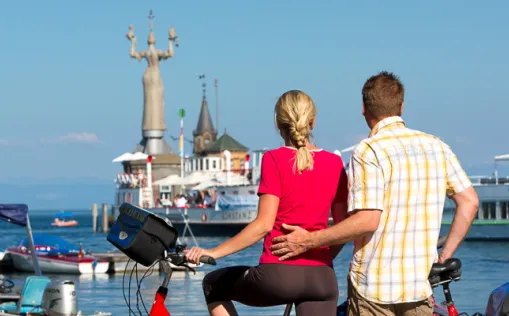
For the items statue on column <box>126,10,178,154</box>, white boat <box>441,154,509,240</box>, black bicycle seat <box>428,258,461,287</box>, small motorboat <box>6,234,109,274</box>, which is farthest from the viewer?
statue on column <box>126,10,178,154</box>

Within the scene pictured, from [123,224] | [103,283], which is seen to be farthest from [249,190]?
[123,224]

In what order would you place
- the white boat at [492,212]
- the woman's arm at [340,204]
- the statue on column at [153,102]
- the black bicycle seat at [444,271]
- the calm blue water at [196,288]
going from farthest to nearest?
the statue on column at [153,102] < the white boat at [492,212] < the calm blue water at [196,288] < the black bicycle seat at [444,271] < the woman's arm at [340,204]

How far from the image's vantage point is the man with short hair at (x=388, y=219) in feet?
16.8

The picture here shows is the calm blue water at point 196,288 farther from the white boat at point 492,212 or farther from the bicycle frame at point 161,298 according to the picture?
the bicycle frame at point 161,298

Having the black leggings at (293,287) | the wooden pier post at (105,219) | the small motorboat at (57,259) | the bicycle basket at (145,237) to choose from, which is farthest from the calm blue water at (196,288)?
the wooden pier post at (105,219)

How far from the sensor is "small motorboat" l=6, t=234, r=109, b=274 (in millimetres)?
35656

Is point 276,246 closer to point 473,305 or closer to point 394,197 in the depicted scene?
point 394,197

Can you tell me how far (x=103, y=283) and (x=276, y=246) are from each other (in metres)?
27.7

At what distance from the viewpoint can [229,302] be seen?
215 inches

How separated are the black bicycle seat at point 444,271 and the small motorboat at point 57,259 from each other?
1196 inches

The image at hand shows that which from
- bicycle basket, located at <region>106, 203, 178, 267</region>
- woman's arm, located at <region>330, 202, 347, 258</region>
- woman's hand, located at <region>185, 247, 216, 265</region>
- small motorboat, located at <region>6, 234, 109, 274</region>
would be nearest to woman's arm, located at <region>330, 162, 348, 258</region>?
woman's arm, located at <region>330, 202, 347, 258</region>

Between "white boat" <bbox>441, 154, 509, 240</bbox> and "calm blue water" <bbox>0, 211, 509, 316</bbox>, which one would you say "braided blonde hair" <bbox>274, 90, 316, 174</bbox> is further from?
"white boat" <bbox>441, 154, 509, 240</bbox>

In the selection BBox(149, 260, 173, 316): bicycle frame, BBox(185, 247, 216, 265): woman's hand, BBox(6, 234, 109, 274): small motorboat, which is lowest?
BBox(6, 234, 109, 274): small motorboat

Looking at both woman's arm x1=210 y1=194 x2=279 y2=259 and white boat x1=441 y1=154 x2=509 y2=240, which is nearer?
woman's arm x1=210 y1=194 x2=279 y2=259
